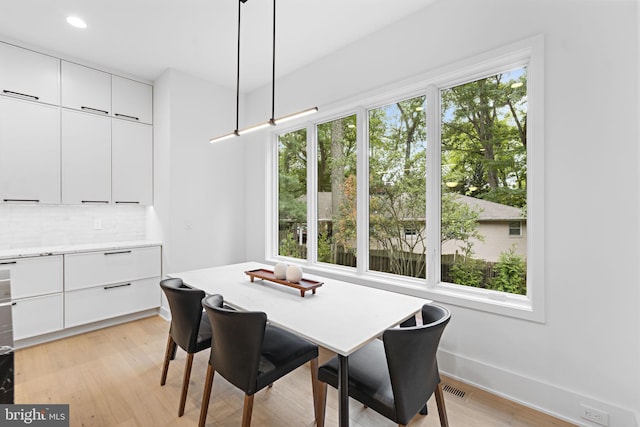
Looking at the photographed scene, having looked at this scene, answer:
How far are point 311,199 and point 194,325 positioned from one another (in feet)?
6.36

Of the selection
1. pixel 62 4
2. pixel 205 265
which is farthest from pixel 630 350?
pixel 62 4

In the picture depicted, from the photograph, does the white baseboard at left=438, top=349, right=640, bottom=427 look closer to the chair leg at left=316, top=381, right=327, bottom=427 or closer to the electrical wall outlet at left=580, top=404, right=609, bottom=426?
the electrical wall outlet at left=580, top=404, right=609, bottom=426

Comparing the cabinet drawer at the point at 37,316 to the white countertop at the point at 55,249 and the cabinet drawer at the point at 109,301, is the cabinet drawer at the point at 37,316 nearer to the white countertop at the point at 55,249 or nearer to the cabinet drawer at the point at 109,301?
the cabinet drawer at the point at 109,301

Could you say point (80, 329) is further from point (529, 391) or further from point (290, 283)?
point (529, 391)

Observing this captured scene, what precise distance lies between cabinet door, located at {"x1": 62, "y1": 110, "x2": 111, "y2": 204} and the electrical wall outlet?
14.6 feet

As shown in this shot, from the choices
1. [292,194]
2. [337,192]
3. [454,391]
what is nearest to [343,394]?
[454,391]

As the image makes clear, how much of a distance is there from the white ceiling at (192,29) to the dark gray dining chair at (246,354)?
7.51 ft

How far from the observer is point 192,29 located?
9.09 feet

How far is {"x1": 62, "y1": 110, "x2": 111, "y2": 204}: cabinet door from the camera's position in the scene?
320 cm

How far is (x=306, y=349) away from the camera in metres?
1.82

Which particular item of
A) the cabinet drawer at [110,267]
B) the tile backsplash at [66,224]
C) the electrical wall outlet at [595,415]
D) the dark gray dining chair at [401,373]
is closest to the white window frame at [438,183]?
the electrical wall outlet at [595,415]

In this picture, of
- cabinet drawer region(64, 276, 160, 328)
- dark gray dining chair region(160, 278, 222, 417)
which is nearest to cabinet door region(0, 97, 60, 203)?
cabinet drawer region(64, 276, 160, 328)

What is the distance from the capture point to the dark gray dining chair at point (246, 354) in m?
1.46

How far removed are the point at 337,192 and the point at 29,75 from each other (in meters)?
3.21
